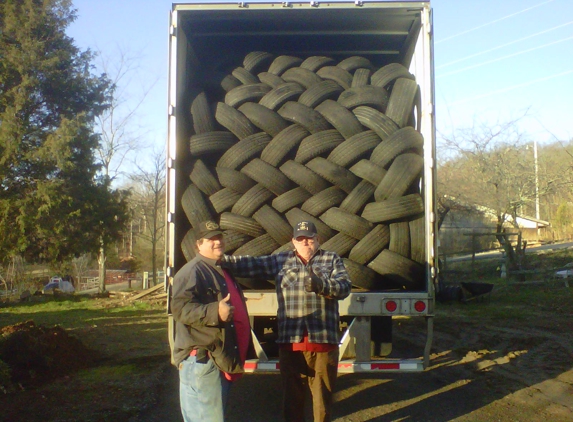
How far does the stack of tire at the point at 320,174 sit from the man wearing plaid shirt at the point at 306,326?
0.81 metres

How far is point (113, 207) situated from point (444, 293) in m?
14.7

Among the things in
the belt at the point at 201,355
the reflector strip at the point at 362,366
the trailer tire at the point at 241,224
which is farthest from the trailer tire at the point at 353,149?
the belt at the point at 201,355

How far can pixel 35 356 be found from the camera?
696 cm

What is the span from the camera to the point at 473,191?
76.6 feet

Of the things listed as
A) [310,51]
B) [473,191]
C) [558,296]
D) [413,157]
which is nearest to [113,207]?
[473,191]

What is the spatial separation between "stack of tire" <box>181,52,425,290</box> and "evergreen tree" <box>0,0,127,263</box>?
1906cm

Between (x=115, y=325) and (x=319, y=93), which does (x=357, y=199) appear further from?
(x=115, y=325)

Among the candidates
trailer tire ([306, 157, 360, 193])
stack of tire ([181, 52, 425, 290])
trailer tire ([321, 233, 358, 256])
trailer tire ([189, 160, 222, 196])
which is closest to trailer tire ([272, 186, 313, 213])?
stack of tire ([181, 52, 425, 290])

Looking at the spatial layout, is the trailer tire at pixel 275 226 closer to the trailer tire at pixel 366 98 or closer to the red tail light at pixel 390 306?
the red tail light at pixel 390 306

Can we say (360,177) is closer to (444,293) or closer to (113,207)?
(444,293)

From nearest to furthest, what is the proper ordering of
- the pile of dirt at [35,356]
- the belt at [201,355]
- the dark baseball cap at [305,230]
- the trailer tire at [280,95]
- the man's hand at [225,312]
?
the man's hand at [225,312]
the belt at [201,355]
the dark baseball cap at [305,230]
the trailer tire at [280,95]
the pile of dirt at [35,356]

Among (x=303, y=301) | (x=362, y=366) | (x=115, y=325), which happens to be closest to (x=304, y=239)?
(x=303, y=301)

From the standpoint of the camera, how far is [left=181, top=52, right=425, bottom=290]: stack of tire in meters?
5.07

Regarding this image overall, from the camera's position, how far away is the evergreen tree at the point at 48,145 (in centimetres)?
2267
